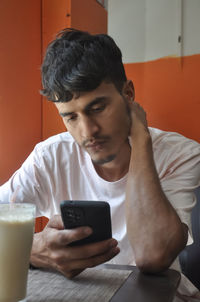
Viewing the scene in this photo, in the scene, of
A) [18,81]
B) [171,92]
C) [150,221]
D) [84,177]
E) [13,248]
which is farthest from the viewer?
[171,92]

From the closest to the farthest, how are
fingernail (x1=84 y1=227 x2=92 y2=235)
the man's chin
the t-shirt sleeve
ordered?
fingernail (x1=84 y1=227 x2=92 y2=235) < the t-shirt sleeve < the man's chin

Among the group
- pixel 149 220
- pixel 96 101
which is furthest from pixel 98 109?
pixel 149 220

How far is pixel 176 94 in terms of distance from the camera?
2625mm

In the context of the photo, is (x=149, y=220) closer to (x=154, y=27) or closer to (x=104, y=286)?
(x=104, y=286)

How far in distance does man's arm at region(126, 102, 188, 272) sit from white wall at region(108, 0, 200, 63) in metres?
1.73

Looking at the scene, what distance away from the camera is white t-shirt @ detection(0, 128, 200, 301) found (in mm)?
1265

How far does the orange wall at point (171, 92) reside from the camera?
256 cm

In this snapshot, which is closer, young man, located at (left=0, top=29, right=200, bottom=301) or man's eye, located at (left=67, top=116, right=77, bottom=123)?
young man, located at (left=0, top=29, right=200, bottom=301)

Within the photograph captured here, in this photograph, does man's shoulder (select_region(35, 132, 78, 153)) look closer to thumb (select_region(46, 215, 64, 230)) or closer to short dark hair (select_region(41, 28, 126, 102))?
short dark hair (select_region(41, 28, 126, 102))

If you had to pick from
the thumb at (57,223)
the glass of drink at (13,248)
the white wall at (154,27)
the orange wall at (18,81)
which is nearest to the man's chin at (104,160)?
the thumb at (57,223)

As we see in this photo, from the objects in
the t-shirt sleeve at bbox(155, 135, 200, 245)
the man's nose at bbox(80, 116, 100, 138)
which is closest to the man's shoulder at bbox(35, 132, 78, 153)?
the man's nose at bbox(80, 116, 100, 138)

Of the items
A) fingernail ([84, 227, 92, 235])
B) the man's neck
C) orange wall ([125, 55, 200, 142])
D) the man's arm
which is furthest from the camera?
orange wall ([125, 55, 200, 142])

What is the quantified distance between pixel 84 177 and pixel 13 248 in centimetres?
69

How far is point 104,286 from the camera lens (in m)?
0.76
